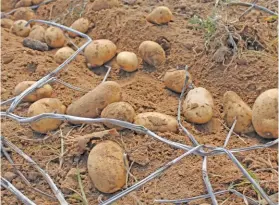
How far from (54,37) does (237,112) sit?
2.82ft

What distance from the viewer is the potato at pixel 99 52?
1783 mm

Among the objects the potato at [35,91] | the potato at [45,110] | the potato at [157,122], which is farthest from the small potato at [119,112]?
the potato at [35,91]

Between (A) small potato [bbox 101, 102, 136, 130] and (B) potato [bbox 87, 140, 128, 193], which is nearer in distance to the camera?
(B) potato [bbox 87, 140, 128, 193]

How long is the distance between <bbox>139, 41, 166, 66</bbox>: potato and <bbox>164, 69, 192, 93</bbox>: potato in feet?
0.43

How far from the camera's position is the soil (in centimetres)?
126

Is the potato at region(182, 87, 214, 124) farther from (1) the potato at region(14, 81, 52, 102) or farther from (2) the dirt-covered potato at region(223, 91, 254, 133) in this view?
(1) the potato at region(14, 81, 52, 102)

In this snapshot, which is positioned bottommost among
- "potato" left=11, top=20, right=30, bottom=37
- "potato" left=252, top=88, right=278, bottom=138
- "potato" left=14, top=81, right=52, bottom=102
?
"potato" left=11, top=20, right=30, bottom=37

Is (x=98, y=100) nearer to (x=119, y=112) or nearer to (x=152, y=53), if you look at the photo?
(x=119, y=112)

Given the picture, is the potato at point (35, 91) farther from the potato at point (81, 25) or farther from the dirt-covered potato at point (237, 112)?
the dirt-covered potato at point (237, 112)

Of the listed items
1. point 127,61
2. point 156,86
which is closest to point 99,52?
point 127,61

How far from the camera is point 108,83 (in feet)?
4.81

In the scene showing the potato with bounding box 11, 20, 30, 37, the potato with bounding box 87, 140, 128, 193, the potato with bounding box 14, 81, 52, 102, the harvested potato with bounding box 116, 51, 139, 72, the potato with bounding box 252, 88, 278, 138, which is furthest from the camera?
the potato with bounding box 11, 20, 30, 37

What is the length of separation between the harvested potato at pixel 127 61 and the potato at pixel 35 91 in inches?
11.0

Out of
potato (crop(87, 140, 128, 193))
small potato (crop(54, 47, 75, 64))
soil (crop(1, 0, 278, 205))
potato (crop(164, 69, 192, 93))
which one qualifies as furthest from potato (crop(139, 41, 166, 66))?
potato (crop(87, 140, 128, 193))
